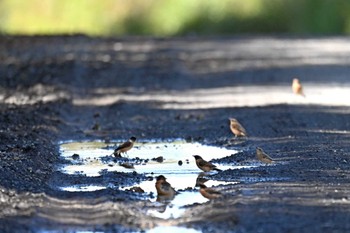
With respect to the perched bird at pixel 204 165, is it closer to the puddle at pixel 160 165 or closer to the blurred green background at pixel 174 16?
the puddle at pixel 160 165

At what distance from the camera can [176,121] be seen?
19.4 m

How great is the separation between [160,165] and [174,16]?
37.5 m

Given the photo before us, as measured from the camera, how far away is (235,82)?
2700 centimetres

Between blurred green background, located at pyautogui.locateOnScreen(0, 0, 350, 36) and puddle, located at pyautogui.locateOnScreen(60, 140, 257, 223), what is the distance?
33.6 m

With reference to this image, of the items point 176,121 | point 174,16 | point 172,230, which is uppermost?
point 174,16

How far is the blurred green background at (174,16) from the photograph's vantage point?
50656 millimetres

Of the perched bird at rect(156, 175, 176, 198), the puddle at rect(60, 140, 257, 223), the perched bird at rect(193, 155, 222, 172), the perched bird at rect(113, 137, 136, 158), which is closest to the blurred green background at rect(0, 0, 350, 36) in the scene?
the puddle at rect(60, 140, 257, 223)

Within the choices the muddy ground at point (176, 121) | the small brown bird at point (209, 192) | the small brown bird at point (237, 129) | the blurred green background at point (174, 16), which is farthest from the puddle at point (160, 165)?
the blurred green background at point (174, 16)

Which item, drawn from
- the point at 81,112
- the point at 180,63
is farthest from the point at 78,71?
the point at 81,112

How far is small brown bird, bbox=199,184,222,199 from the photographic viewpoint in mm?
A: 12005

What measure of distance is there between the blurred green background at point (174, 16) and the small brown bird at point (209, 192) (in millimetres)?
37476

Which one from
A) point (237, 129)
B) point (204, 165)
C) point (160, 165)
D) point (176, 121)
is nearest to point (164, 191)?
point (204, 165)

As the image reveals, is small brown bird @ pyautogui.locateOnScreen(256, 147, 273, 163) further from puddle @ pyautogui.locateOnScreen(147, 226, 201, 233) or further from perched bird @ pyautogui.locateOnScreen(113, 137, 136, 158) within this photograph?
puddle @ pyautogui.locateOnScreen(147, 226, 201, 233)

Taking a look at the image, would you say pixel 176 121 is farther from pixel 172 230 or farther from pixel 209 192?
pixel 172 230
